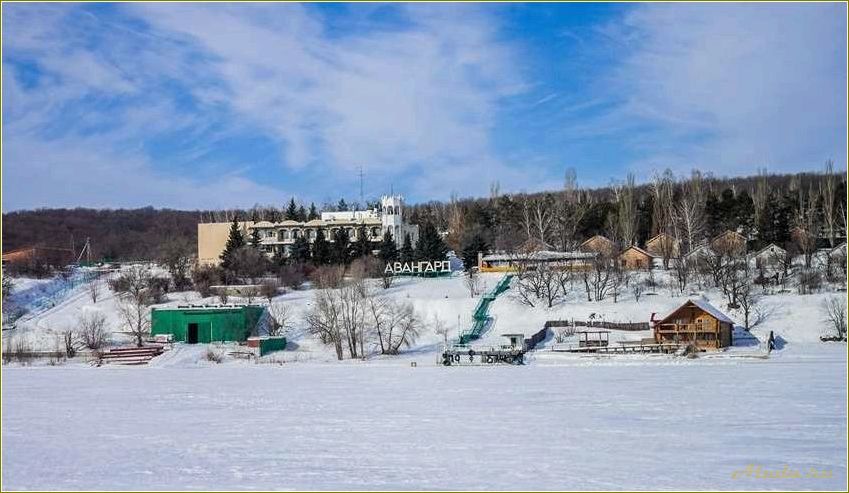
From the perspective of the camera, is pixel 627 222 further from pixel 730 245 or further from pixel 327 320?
pixel 327 320

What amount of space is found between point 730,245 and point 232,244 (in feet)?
113

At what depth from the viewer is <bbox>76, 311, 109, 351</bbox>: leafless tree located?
39.0m

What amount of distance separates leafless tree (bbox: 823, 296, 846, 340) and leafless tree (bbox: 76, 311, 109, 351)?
111ft

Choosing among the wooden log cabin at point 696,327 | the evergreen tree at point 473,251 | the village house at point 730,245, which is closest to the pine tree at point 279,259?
the evergreen tree at point 473,251

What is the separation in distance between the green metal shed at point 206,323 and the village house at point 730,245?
87.5 ft

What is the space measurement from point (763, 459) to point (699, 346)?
2368 centimetres

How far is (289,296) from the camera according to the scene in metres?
48.2

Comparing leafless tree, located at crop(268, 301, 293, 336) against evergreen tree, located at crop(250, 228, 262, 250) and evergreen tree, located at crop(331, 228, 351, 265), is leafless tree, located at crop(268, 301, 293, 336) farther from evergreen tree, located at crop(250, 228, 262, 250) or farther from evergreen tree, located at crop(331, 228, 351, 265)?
evergreen tree, located at crop(250, 228, 262, 250)

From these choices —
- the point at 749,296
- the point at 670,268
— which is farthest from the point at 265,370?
the point at 670,268

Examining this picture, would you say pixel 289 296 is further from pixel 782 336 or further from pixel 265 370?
pixel 782 336

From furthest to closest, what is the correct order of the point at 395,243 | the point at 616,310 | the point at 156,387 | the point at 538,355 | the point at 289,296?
the point at 395,243 → the point at 289,296 → the point at 616,310 → the point at 538,355 → the point at 156,387

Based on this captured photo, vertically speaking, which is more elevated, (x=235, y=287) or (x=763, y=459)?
(x=235, y=287)

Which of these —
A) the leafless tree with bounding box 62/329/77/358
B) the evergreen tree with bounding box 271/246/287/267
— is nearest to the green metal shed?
the leafless tree with bounding box 62/329/77/358

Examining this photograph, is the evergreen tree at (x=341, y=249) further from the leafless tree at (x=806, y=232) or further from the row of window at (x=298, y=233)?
the leafless tree at (x=806, y=232)
